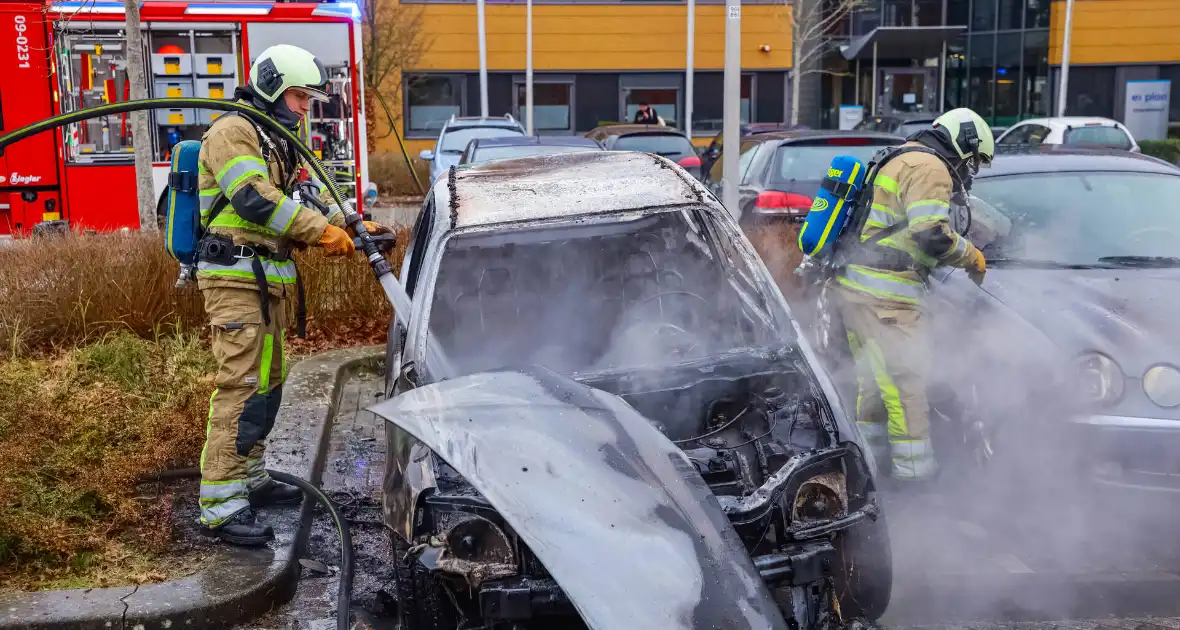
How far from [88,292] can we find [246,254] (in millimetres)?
2816

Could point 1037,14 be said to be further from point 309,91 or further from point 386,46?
point 309,91

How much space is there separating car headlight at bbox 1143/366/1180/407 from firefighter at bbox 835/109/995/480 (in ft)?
2.72

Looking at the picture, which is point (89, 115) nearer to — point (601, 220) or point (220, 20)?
point (601, 220)

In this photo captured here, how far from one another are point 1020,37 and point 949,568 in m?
28.1

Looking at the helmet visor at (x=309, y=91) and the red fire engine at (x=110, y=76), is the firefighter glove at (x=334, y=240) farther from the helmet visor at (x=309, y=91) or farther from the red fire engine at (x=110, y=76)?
the red fire engine at (x=110, y=76)

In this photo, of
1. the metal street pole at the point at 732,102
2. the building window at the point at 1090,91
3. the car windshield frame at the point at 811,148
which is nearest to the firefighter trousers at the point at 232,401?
the metal street pole at the point at 732,102

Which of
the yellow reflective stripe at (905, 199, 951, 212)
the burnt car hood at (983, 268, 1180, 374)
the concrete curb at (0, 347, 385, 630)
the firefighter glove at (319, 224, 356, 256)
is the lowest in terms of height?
the concrete curb at (0, 347, 385, 630)

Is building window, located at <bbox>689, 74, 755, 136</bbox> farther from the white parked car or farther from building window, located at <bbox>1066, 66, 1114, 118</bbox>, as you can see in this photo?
the white parked car

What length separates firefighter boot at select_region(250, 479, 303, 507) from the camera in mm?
4434

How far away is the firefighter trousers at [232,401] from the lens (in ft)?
13.3

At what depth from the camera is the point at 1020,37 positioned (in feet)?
95.0

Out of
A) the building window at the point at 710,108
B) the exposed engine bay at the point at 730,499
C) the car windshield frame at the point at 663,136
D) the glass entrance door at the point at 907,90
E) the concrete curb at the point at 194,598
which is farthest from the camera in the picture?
the glass entrance door at the point at 907,90

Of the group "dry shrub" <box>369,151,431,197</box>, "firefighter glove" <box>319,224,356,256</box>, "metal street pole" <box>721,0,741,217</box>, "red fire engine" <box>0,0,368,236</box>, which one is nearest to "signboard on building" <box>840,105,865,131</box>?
"dry shrub" <box>369,151,431,197</box>

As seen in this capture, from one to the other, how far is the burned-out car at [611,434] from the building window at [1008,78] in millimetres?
27509
